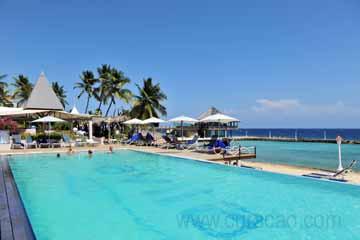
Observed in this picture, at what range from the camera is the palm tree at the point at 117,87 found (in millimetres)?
30375

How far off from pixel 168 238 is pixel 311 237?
96.7 inches

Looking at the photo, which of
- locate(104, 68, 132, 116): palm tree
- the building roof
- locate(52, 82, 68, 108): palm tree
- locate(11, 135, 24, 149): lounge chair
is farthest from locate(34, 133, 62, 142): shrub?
locate(52, 82, 68, 108): palm tree

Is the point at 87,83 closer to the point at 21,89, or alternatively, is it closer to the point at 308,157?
the point at 21,89

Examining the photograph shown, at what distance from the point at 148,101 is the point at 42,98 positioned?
9.08 meters

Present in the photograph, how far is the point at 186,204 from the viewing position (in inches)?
277

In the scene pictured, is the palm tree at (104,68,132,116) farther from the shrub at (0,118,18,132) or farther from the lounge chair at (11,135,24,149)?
the lounge chair at (11,135,24,149)

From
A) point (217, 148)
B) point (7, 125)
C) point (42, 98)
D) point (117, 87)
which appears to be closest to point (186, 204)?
point (217, 148)

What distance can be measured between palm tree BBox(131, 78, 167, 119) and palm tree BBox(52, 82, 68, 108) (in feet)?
60.3

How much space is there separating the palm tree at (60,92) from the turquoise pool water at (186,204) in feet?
107

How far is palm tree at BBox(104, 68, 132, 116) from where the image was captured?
30375mm

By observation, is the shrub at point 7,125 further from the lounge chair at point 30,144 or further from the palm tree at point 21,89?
the palm tree at point 21,89

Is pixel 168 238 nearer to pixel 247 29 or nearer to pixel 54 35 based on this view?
pixel 247 29

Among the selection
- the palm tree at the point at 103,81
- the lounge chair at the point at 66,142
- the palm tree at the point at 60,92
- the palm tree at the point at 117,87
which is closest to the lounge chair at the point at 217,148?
the lounge chair at the point at 66,142

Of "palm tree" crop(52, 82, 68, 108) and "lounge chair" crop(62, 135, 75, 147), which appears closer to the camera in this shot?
"lounge chair" crop(62, 135, 75, 147)
